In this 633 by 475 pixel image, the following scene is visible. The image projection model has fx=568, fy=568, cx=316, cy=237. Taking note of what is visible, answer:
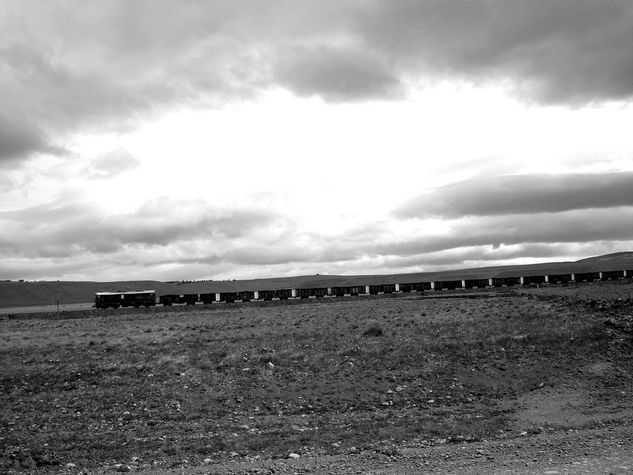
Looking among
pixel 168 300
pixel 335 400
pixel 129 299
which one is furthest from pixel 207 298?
pixel 335 400

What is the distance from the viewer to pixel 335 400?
1989 centimetres

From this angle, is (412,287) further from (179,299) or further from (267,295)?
(179,299)

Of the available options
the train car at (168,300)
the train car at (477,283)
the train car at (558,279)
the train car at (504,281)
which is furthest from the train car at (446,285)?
the train car at (168,300)

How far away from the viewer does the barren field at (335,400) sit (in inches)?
531

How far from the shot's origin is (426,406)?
62.1 feet

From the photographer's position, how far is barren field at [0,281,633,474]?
13477 millimetres

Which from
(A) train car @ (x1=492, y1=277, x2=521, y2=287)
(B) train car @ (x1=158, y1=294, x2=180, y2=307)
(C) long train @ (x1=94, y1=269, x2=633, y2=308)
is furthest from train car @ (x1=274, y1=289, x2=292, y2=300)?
(A) train car @ (x1=492, y1=277, x2=521, y2=287)

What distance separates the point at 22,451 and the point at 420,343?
698 inches

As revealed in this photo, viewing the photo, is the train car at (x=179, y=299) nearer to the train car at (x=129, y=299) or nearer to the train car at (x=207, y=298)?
the train car at (x=207, y=298)

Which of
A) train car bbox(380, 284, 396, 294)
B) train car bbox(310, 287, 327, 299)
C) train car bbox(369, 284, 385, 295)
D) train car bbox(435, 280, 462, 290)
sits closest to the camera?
train car bbox(310, 287, 327, 299)

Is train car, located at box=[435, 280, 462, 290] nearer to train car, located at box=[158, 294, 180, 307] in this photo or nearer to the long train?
the long train

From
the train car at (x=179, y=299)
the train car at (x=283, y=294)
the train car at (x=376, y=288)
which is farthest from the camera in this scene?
the train car at (x=376, y=288)

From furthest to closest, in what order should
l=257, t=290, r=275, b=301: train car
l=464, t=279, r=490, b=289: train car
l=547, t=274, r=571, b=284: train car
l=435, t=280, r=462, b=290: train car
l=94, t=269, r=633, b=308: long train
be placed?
l=464, t=279, r=490, b=289: train car → l=547, t=274, r=571, b=284: train car → l=435, t=280, r=462, b=290: train car → l=257, t=290, r=275, b=301: train car → l=94, t=269, r=633, b=308: long train

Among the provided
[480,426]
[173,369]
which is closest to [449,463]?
[480,426]
